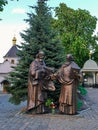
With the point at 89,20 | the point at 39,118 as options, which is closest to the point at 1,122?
the point at 39,118

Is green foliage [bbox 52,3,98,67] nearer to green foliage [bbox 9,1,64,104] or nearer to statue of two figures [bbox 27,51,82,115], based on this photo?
green foliage [bbox 9,1,64,104]

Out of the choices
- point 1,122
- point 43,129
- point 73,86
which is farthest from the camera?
point 73,86

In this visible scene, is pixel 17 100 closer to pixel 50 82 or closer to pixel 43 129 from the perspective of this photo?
pixel 50 82

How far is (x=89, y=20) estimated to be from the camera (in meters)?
65.7

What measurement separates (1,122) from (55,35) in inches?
267

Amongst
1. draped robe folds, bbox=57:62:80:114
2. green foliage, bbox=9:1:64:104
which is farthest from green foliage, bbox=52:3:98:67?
draped robe folds, bbox=57:62:80:114

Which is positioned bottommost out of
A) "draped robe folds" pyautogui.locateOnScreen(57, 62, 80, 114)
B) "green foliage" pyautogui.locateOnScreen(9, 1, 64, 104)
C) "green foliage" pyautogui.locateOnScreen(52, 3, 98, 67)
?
"draped robe folds" pyautogui.locateOnScreen(57, 62, 80, 114)

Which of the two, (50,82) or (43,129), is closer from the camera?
(43,129)

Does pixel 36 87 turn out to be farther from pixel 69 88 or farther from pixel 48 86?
pixel 69 88

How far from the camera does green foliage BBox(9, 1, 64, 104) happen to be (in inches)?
722

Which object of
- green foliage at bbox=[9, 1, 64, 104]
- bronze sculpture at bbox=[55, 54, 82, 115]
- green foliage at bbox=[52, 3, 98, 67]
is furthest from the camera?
green foliage at bbox=[52, 3, 98, 67]

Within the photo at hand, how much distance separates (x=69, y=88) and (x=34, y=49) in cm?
340

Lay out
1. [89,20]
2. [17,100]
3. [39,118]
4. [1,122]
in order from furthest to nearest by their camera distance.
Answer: [89,20] → [17,100] → [39,118] → [1,122]

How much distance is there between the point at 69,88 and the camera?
1568 cm
